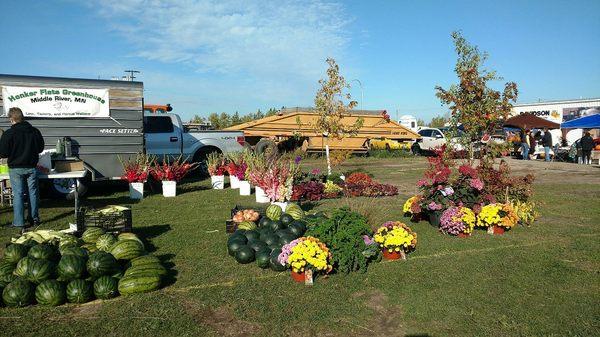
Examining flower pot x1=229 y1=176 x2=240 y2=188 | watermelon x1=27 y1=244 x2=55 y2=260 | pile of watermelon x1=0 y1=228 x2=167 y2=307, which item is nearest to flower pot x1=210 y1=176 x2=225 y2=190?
flower pot x1=229 y1=176 x2=240 y2=188

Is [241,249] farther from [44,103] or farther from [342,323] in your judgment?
[44,103]

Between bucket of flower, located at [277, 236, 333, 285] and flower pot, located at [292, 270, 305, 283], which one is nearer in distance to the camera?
bucket of flower, located at [277, 236, 333, 285]

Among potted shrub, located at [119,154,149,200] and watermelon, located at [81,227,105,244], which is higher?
potted shrub, located at [119,154,149,200]

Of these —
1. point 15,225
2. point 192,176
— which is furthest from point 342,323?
point 192,176

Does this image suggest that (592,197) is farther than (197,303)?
Yes

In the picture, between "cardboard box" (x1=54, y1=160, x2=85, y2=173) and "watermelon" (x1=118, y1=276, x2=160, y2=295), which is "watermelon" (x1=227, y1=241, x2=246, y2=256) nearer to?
"watermelon" (x1=118, y1=276, x2=160, y2=295)

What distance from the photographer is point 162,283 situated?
205 inches

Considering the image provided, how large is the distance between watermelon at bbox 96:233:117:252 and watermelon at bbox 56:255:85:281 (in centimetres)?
84

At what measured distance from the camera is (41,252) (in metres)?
5.14

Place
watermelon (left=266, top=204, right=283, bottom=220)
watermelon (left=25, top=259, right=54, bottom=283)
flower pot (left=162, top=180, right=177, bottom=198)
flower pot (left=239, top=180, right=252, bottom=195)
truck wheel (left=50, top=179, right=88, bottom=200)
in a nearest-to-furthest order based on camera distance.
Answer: watermelon (left=25, top=259, right=54, bottom=283), watermelon (left=266, top=204, right=283, bottom=220), truck wheel (left=50, top=179, right=88, bottom=200), flower pot (left=162, top=180, right=177, bottom=198), flower pot (left=239, top=180, right=252, bottom=195)

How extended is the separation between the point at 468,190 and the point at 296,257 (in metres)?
4.27

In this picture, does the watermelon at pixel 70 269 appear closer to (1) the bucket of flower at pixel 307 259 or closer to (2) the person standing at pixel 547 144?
(1) the bucket of flower at pixel 307 259

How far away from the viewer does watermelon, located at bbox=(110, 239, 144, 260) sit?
5.53m

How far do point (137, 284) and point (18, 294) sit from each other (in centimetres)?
113
